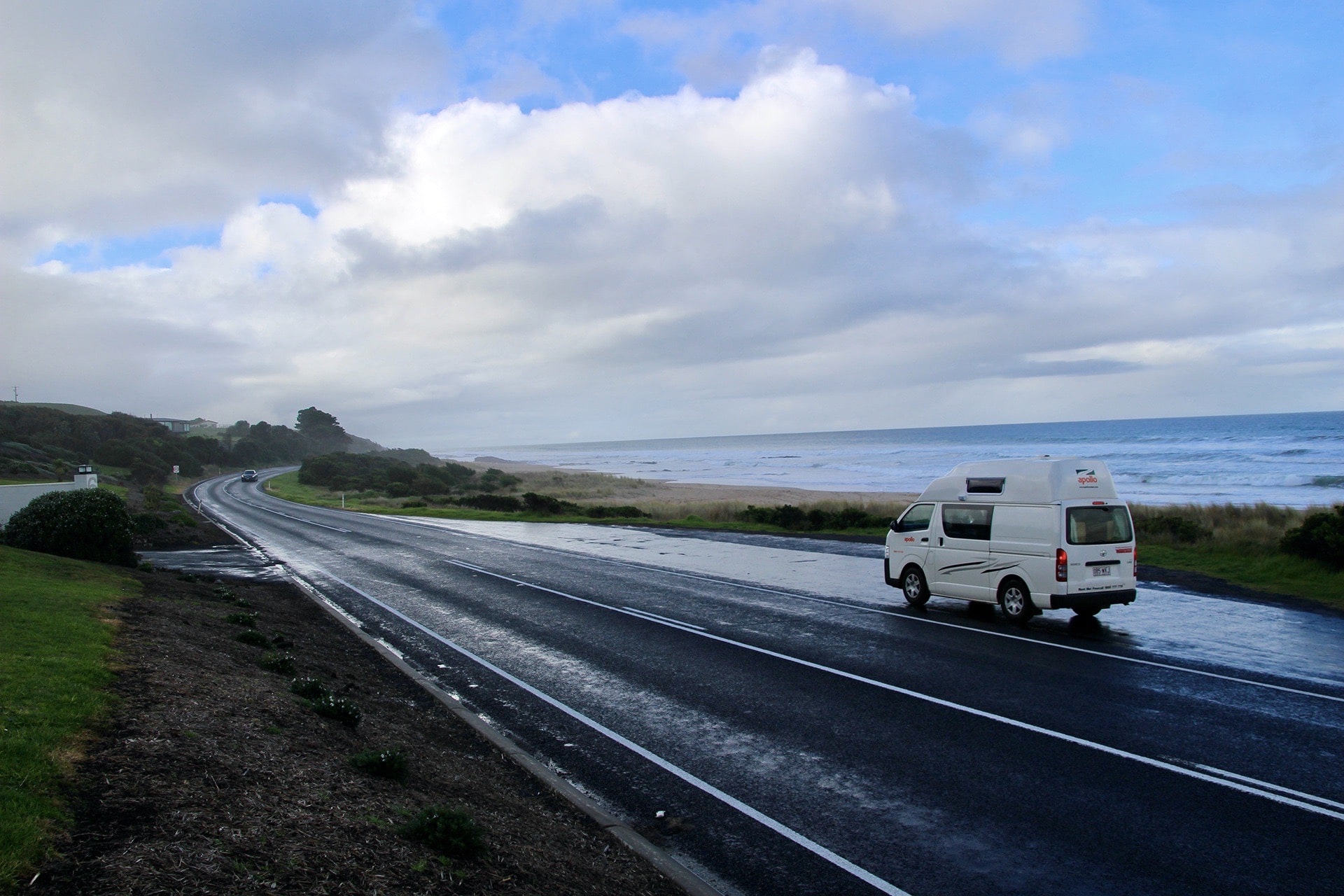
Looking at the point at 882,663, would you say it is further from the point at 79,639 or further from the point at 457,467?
the point at 457,467

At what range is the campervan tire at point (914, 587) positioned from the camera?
14.1 meters

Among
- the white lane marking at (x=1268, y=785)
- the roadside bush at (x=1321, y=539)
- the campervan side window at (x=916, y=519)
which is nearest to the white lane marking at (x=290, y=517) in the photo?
the campervan side window at (x=916, y=519)

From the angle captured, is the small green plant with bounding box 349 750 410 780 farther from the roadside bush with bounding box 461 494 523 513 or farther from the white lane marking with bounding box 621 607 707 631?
the roadside bush with bounding box 461 494 523 513

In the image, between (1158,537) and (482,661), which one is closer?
(482,661)

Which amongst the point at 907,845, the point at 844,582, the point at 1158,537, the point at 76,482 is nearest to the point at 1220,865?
the point at 907,845

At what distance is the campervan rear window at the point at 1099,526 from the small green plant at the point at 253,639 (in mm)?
11391

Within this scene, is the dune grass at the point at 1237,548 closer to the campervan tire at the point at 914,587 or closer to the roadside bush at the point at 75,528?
the campervan tire at the point at 914,587

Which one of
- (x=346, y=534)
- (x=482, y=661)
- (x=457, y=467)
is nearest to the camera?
(x=482, y=661)

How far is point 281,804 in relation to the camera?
16.0 ft

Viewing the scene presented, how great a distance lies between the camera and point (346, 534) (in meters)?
31.9

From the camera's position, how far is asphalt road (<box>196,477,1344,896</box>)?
17.2 feet

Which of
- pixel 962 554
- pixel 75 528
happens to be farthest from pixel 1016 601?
pixel 75 528

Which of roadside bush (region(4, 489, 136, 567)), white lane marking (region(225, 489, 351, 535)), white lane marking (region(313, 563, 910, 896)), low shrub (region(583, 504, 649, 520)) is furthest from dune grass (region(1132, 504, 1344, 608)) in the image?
white lane marking (region(225, 489, 351, 535))

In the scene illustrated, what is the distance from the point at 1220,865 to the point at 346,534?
3148 centimetres
